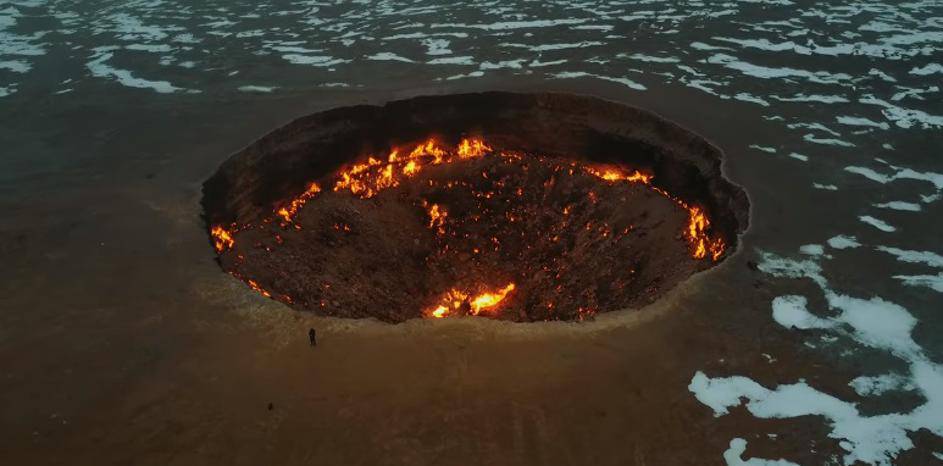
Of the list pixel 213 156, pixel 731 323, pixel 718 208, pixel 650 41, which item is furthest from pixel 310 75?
pixel 731 323

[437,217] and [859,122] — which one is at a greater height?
[859,122]

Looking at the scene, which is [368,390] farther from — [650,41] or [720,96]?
[650,41]

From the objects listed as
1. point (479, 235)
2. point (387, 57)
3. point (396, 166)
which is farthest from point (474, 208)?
point (387, 57)

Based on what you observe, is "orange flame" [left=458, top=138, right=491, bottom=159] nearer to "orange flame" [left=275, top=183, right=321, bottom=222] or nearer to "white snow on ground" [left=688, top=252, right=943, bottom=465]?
"orange flame" [left=275, top=183, right=321, bottom=222]

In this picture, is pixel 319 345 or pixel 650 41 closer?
pixel 319 345

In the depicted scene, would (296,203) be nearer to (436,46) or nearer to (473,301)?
(473,301)

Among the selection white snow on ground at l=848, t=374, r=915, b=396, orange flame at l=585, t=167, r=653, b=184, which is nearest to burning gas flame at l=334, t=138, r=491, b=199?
orange flame at l=585, t=167, r=653, b=184

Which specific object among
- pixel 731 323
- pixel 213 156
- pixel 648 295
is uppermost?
pixel 213 156
